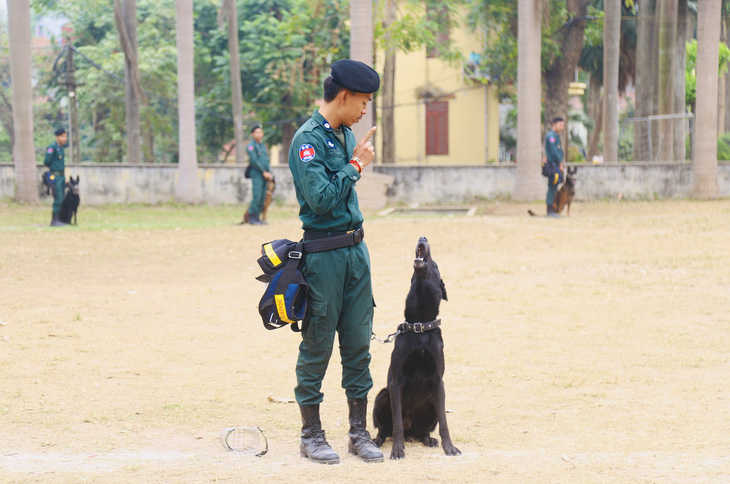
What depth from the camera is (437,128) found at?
3716 cm

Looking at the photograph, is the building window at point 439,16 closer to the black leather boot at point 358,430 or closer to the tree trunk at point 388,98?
the tree trunk at point 388,98

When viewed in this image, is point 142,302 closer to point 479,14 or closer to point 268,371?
point 268,371

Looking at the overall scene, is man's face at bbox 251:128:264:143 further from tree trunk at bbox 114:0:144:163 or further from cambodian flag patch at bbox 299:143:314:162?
cambodian flag patch at bbox 299:143:314:162

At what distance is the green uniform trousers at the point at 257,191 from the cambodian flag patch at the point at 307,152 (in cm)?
1297

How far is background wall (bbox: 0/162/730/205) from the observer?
2161cm

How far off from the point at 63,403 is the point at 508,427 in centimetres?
289

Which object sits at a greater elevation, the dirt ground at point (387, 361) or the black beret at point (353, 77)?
the black beret at point (353, 77)

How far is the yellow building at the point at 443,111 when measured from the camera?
36312mm

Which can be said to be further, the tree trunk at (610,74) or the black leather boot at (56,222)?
the tree trunk at (610,74)

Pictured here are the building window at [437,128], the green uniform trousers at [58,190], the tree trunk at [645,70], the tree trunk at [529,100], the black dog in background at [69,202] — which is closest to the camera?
the green uniform trousers at [58,190]

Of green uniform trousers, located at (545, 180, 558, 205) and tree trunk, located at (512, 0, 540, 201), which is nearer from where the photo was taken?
green uniform trousers, located at (545, 180, 558, 205)

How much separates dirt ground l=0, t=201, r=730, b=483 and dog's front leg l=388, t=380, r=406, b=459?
0.10 m

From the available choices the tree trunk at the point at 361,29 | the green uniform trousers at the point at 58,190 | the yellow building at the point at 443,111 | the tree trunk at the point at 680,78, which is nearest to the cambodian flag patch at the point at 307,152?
the green uniform trousers at the point at 58,190

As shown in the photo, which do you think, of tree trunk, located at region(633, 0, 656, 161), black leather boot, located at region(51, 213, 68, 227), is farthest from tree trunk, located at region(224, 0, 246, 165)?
tree trunk, located at region(633, 0, 656, 161)
